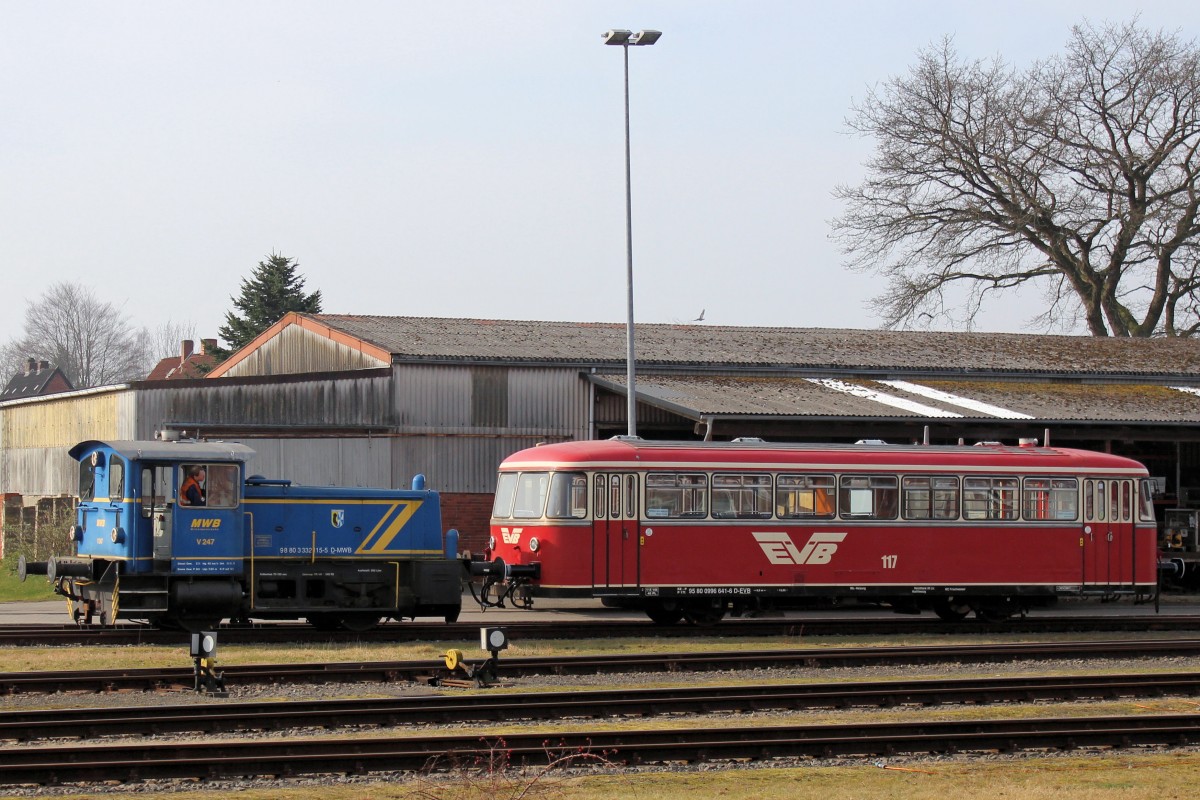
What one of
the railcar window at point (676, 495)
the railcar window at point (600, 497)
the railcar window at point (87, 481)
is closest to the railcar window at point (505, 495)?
the railcar window at point (600, 497)

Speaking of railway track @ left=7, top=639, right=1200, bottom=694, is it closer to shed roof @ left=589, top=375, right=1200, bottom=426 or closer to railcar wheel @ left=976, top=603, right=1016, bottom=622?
railcar wheel @ left=976, top=603, right=1016, bottom=622

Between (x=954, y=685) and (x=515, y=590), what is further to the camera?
(x=515, y=590)

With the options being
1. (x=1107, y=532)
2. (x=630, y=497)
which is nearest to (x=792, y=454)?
(x=630, y=497)

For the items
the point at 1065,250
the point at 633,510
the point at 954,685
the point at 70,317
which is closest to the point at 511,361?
the point at 633,510

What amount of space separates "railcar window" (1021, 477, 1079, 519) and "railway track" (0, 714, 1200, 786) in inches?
401

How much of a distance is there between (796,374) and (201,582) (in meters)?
19.9

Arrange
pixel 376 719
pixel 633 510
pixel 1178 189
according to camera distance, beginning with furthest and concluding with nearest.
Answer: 1. pixel 1178 189
2. pixel 633 510
3. pixel 376 719

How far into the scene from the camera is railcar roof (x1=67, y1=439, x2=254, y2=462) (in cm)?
1931

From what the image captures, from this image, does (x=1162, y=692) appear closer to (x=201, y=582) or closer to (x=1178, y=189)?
(x=201, y=582)

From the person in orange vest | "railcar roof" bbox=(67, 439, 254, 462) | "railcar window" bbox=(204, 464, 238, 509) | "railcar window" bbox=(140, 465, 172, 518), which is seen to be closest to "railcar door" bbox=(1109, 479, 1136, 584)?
"railcar roof" bbox=(67, 439, 254, 462)

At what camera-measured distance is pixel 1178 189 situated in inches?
2188

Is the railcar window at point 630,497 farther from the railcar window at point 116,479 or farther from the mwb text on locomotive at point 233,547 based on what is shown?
the railcar window at point 116,479

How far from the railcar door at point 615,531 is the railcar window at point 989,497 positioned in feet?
19.8

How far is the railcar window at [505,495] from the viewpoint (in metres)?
23.1
